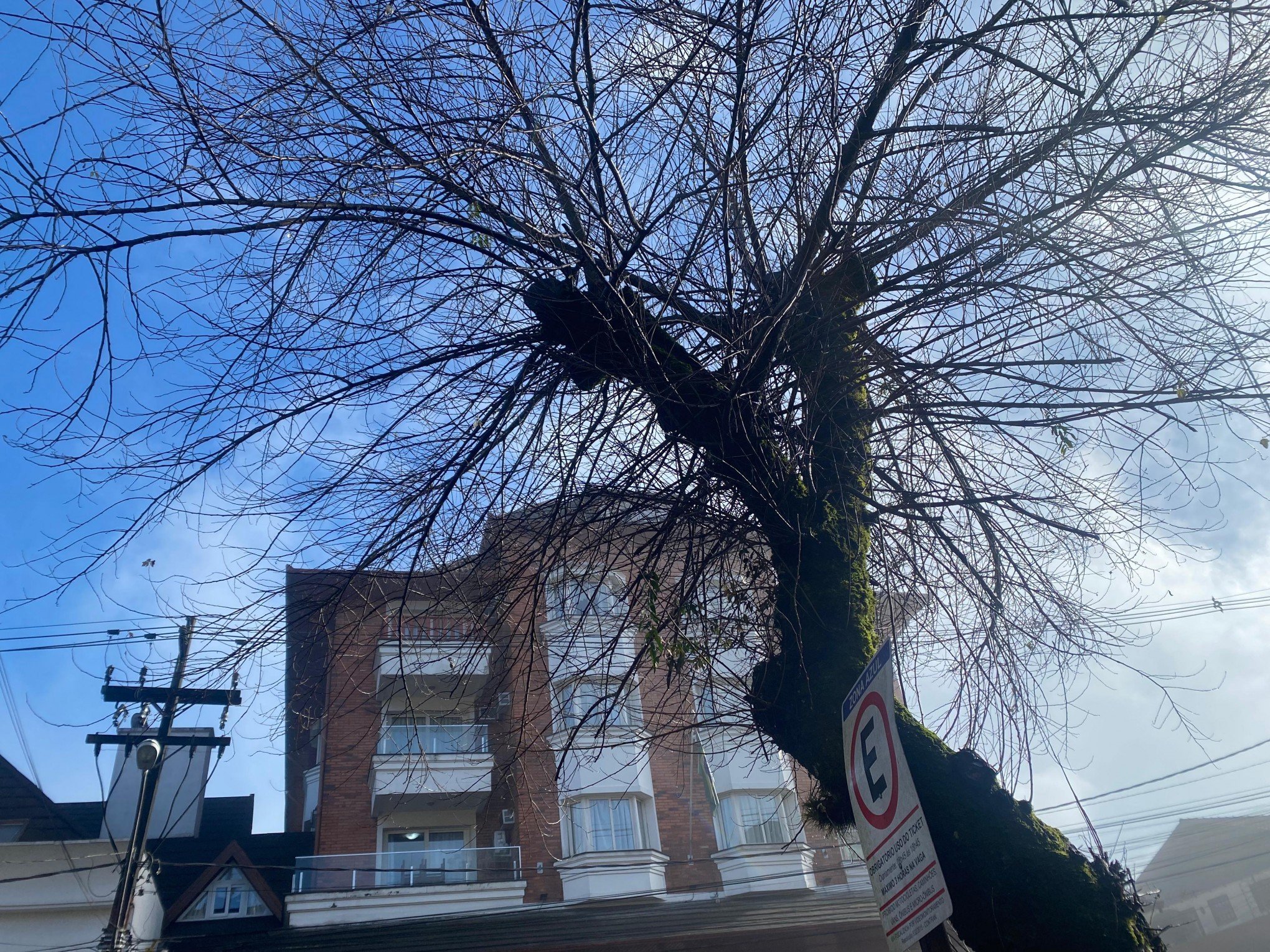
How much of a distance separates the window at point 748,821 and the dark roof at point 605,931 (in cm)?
353

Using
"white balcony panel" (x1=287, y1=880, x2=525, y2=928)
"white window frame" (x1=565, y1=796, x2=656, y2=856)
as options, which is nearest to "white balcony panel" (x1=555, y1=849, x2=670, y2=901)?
"white window frame" (x1=565, y1=796, x2=656, y2=856)

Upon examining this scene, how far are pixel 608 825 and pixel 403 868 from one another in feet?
19.3

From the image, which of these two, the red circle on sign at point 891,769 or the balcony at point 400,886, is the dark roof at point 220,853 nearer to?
the balcony at point 400,886

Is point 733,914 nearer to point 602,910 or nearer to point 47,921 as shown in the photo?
point 602,910

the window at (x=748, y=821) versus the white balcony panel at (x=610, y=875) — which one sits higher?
the window at (x=748, y=821)

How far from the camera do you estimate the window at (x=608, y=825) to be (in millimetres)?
21891

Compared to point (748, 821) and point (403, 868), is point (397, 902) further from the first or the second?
point (748, 821)

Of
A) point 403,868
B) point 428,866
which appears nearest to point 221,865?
point 428,866

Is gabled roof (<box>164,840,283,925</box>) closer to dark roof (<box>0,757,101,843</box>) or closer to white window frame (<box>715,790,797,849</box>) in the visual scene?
dark roof (<box>0,757,101,843</box>)

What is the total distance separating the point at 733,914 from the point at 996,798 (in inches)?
598

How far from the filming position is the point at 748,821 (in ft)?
75.4

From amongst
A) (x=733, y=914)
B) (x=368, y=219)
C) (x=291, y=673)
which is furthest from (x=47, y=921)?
(x=368, y=219)

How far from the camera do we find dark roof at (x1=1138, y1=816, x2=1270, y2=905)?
47750 millimetres

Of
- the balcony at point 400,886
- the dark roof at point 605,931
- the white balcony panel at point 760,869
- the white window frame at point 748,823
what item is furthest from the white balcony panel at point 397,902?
the white window frame at point 748,823
